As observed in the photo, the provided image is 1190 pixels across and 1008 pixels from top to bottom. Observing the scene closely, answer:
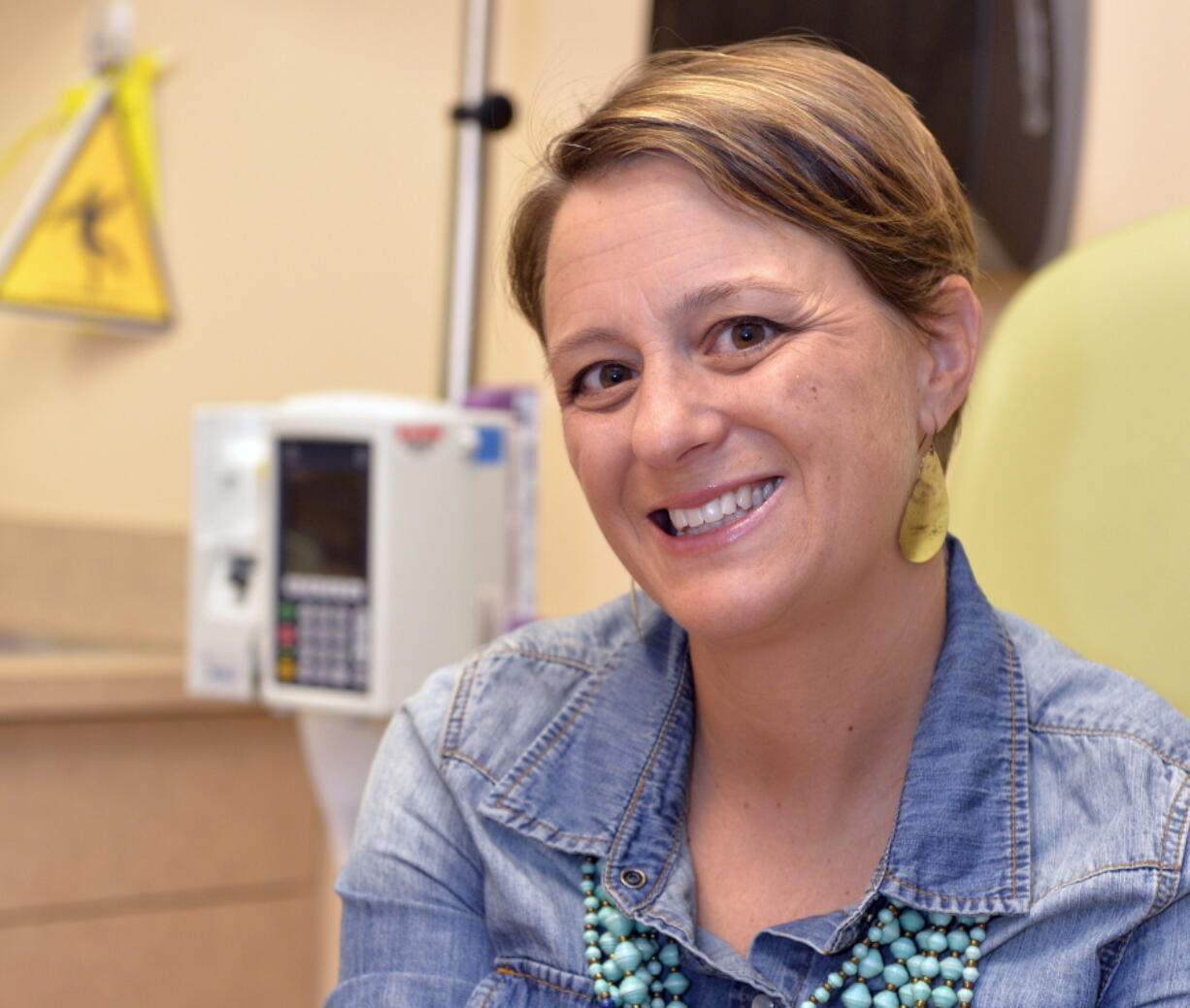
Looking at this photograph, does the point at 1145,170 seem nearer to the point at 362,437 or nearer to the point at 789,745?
the point at 789,745

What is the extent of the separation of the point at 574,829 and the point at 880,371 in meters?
0.37

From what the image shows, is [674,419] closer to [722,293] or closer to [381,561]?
[722,293]

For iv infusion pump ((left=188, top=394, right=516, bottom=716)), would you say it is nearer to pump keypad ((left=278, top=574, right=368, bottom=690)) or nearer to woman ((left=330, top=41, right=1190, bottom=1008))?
pump keypad ((left=278, top=574, right=368, bottom=690))

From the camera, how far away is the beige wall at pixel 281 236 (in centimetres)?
222

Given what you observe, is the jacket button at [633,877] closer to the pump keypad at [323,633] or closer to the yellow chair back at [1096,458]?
the yellow chair back at [1096,458]

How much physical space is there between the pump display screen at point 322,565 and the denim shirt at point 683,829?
65 cm

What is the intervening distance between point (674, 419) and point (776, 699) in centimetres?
22

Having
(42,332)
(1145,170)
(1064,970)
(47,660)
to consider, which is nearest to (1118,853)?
(1064,970)

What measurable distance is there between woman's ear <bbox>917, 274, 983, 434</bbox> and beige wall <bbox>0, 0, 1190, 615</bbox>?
1108mm

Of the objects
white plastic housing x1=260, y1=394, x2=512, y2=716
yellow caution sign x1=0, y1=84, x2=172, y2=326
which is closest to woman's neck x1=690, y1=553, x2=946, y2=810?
white plastic housing x1=260, y1=394, x2=512, y2=716

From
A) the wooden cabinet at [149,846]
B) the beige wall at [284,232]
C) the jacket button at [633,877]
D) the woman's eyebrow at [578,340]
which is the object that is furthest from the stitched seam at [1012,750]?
the wooden cabinet at [149,846]

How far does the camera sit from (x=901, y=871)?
0.86 meters

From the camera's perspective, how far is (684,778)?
1.00 m

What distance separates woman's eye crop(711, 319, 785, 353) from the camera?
2.79ft
